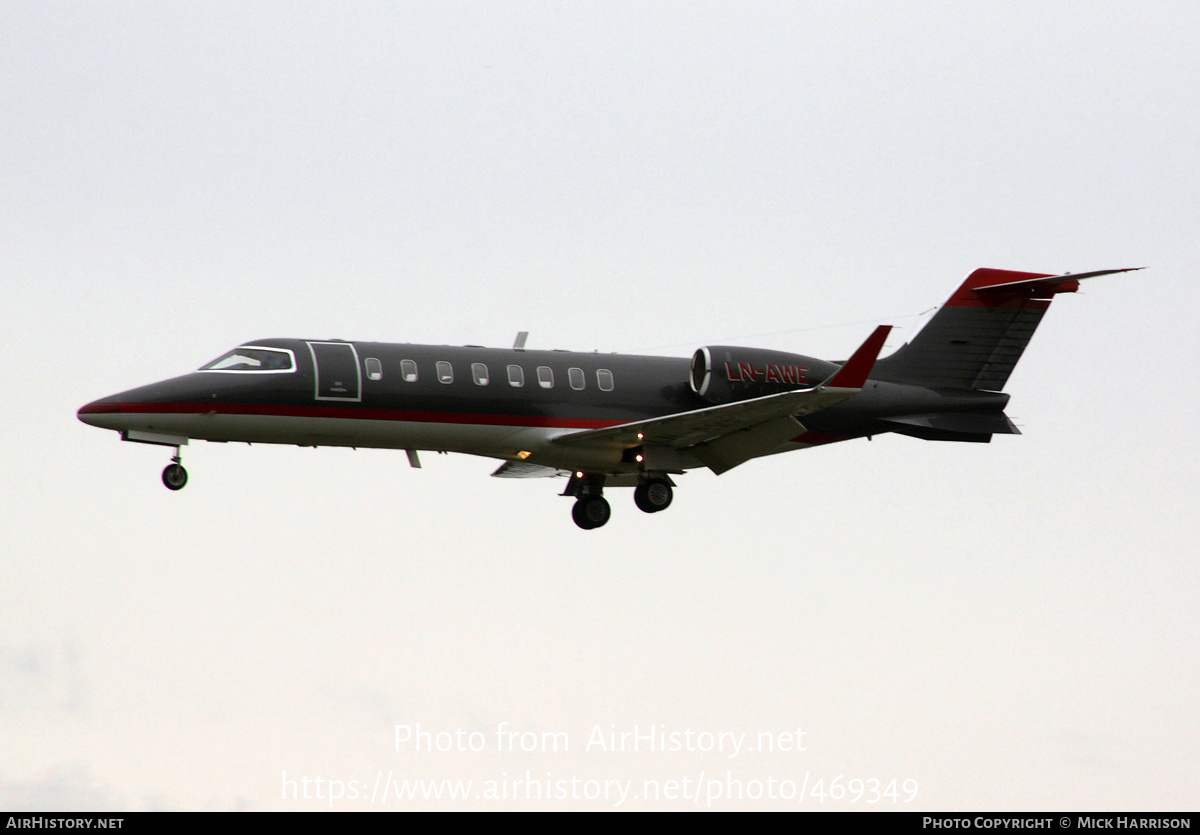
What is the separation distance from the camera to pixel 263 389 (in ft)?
99.8

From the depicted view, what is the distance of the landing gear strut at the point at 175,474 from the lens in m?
30.4

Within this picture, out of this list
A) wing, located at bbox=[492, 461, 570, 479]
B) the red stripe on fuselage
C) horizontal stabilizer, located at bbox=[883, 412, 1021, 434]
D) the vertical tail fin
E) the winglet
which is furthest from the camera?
the vertical tail fin

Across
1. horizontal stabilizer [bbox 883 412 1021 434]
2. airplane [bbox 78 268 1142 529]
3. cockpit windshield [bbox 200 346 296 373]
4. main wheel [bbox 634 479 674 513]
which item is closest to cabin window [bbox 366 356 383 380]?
airplane [bbox 78 268 1142 529]

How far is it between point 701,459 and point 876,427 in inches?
165

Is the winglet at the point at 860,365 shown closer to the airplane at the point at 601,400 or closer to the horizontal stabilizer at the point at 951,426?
the airplane at the point at 601,400

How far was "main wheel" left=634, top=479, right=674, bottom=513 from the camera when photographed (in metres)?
33.8

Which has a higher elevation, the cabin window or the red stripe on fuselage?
the cabin window

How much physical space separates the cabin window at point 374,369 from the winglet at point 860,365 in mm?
8249

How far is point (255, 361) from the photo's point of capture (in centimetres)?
3086

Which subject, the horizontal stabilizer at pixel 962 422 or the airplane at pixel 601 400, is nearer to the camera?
the airplane at pixel 601 400

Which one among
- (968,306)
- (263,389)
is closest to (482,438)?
(263,389)

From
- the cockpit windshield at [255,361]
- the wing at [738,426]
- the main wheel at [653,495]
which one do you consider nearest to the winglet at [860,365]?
the wing at [738,426]

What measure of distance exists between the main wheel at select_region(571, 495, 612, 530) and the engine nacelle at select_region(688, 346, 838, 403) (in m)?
3.19

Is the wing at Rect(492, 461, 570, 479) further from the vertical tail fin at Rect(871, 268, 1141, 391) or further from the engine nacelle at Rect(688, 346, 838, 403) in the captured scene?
the vertical tail fin at Rect(871, 268, 1141, 391)
